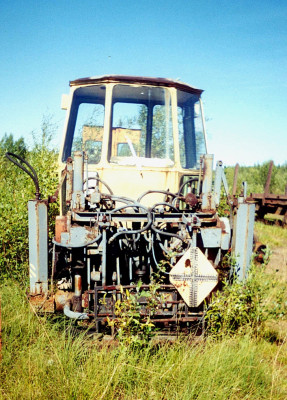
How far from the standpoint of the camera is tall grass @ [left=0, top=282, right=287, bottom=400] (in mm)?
2316

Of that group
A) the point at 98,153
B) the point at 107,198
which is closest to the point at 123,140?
the point at 98,153

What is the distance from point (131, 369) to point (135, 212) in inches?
63.4

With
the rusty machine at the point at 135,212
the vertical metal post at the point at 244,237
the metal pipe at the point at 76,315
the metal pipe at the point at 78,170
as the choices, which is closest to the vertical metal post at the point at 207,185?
the rusty machine at the point at 135,212

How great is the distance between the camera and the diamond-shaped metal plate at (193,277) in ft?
9.68

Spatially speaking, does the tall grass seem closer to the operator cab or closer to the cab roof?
the operator cab

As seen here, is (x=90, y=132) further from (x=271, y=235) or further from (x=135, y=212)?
(x=271, y=235)

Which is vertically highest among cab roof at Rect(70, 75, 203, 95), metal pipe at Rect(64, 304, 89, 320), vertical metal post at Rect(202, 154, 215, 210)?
cab roof at Rect(70, 75, 203, 95)

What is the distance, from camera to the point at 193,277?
2955 millimetres

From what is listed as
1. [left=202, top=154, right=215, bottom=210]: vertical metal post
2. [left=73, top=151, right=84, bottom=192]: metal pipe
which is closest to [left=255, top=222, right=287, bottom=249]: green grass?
[left=202, top=154, right=215, bottom=210]: vertical metal post

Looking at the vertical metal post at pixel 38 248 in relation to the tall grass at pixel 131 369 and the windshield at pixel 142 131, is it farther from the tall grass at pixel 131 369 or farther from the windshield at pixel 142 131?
the windshield at pixel 142 131

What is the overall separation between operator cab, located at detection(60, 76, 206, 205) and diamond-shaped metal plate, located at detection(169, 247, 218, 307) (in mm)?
1541

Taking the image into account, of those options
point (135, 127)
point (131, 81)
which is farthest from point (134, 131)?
point (131, 81)

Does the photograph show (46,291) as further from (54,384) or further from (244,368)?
(244,368)

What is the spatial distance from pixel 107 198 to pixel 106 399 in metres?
1.94
